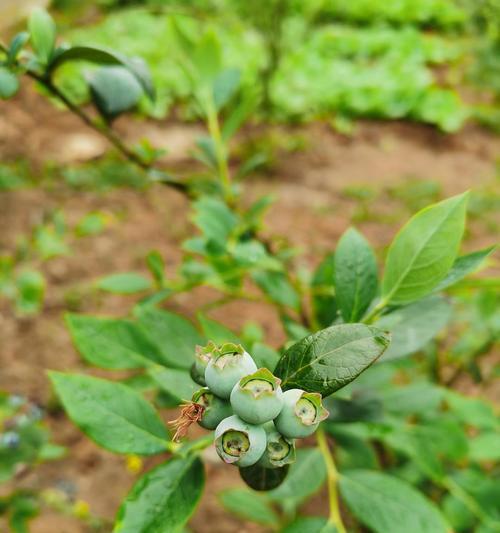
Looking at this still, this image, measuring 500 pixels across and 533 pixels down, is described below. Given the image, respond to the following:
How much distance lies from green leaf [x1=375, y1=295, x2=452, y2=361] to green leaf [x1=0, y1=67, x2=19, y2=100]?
1.47 feet

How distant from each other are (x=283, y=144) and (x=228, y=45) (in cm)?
170

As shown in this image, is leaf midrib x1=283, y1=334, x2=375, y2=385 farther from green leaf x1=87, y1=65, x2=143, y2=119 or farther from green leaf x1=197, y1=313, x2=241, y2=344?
green leaf x1=87, y1=65, x2=143, y2=119

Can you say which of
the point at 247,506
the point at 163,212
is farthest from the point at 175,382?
the point at 163,212

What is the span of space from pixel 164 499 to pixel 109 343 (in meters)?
0.22

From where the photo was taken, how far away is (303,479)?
2.63 ft

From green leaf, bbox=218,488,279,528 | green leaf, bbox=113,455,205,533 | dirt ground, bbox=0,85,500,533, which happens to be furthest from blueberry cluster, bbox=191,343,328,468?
green leaf, bbox=218,488,279,528

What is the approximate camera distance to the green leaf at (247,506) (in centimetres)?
118

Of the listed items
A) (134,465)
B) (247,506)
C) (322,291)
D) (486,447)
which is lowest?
(134,465)

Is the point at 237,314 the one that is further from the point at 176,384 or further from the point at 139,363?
Answer: the point at 176,384

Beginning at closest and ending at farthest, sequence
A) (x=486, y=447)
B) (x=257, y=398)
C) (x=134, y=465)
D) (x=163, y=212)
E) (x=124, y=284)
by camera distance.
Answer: (x=257, y=398), (x=124, y=284), (x=486, y=447), (x=134, y=465), (x=163, y=212)

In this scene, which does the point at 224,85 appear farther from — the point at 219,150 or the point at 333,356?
the point at 333,356

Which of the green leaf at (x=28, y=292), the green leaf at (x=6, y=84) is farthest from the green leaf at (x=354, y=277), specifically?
the green leaf at (x=28, y=292)

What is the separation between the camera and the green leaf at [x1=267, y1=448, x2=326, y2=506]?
793mm

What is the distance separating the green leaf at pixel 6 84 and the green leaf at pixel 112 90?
13 cm
